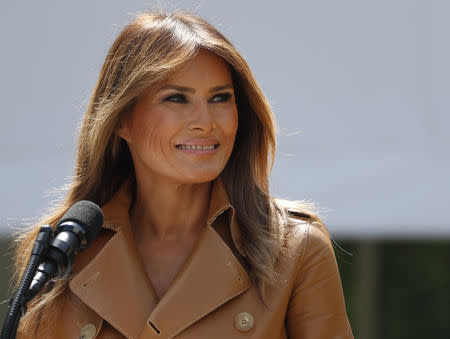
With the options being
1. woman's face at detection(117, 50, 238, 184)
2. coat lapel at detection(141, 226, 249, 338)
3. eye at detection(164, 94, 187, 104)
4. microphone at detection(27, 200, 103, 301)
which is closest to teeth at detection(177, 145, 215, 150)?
woman's face at detection(117, 50, 238, 184)

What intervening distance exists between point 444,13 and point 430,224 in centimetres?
102

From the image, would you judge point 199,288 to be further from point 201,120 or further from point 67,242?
point 67,242

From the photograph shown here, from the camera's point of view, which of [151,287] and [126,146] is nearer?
[151,287]

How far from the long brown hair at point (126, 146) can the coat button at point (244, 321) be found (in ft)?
0.29

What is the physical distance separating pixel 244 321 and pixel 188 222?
1.41 ft

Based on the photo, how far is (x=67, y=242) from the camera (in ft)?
6.88

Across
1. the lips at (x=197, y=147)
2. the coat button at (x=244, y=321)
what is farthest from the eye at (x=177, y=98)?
the coat button at (x=244, y=321)

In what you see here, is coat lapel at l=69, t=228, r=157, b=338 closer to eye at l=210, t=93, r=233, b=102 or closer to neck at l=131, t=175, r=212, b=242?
neck at l=131, t=175, r=212, b=242

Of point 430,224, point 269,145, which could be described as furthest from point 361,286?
point 269,145

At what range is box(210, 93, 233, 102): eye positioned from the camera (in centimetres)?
269

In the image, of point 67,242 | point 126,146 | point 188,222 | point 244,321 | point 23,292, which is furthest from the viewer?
point 126,146

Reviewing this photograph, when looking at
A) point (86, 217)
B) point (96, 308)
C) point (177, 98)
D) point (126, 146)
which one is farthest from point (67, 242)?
point (126, 146)

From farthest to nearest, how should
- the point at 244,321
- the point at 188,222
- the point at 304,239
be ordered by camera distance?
the point at 188,222 → the point at 304,239 → the point at 244,321

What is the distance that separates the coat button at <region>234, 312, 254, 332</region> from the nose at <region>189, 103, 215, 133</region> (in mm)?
522
